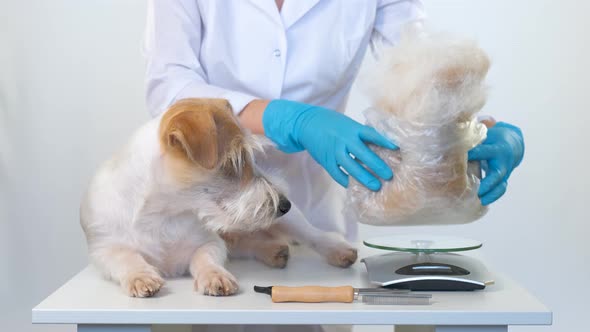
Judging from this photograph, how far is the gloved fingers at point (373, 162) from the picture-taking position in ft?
4.42

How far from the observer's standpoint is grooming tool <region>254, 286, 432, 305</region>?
1.26 m

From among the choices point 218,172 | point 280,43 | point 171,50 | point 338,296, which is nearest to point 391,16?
point 280,43

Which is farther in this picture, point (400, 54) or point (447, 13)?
point (447, 13)

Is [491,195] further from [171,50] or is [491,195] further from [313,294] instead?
[171,50]

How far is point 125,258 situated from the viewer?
4.70 feet

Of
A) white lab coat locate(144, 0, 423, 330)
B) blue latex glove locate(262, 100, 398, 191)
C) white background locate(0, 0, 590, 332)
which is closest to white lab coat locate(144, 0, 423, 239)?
white lab coat locate(144, 0, 423, 330)

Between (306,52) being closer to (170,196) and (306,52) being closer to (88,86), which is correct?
(170,196)

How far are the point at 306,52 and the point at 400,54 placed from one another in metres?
0.73

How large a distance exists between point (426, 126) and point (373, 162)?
15cm

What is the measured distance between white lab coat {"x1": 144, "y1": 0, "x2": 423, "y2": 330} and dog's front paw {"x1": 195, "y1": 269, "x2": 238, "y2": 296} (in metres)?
0.58

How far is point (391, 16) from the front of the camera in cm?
207

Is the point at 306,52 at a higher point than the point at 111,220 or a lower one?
higher

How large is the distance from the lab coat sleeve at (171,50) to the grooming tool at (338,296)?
69 centimetres

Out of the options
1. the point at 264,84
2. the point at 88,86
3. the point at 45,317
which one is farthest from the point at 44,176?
the point at 45,317
